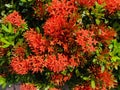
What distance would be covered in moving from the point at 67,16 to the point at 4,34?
24.6 inches

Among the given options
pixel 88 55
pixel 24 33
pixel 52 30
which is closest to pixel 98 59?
pixel 88 55

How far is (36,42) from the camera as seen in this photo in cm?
301

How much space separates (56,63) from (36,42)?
0.25m

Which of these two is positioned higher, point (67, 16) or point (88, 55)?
point (67, 16)

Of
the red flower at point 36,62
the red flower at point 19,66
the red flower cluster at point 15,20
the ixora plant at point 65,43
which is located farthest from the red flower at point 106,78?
the red flower cluster at point 15,20

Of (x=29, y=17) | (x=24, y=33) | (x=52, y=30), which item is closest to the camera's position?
(x=52, y=30)

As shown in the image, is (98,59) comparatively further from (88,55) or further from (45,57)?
(45,57)

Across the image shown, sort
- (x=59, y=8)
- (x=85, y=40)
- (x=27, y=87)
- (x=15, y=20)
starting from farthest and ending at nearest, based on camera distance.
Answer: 1. (x=27, y=87)
2. (x=15, y=20)
3. (x=59, y=8)
4. (x=85, y=40)

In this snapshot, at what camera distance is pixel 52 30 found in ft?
9.67

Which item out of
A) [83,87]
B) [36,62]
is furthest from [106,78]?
[36,62]

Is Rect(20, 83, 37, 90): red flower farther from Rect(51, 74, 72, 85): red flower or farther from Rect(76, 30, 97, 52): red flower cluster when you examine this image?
Rect(76, 30, 97, 52): red flower cluster

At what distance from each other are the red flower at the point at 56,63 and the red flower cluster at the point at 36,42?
0.11 metres

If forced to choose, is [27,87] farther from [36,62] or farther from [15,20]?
[15,20]

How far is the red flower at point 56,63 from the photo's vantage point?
2.95 m
